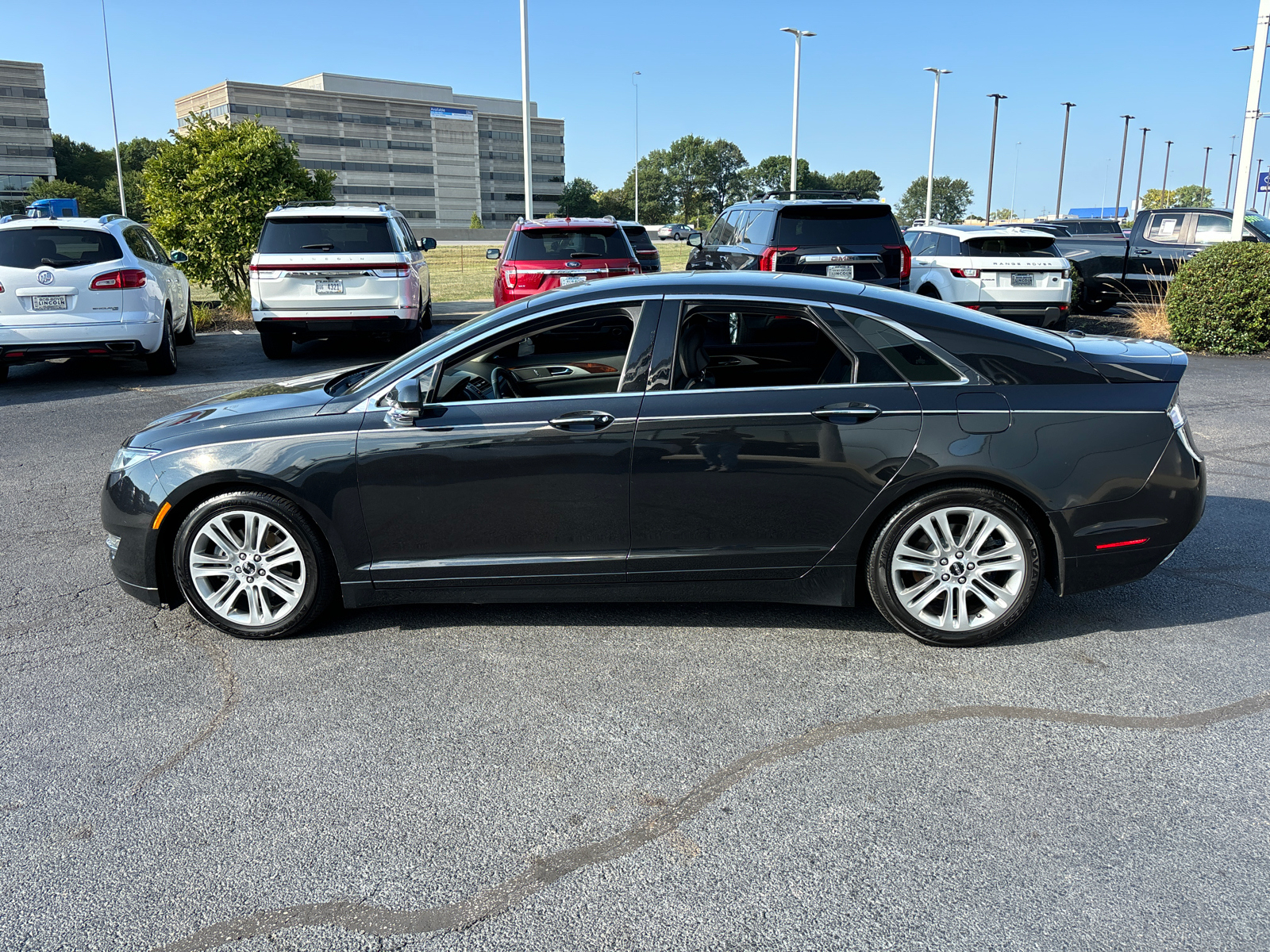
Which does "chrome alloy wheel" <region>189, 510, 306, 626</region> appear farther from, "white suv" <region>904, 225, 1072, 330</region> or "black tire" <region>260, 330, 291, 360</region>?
"white suv" <region>904, 225, 1072, 330</region>

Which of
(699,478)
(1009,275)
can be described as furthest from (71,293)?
(1009,275)

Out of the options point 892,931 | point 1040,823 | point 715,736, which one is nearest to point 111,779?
point 715,736

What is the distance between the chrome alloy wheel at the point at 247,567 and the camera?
4.39 metres

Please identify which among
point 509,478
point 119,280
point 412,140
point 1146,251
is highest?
point 412,140

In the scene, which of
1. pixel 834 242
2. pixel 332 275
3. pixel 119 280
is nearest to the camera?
pixel 119 280

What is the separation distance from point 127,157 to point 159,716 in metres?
144

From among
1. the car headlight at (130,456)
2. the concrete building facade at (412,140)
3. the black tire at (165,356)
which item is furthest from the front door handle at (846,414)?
the concrete building facade at (412,140)

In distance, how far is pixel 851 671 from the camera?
4094mm

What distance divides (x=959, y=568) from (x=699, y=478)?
3.87 ft

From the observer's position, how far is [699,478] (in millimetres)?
4199

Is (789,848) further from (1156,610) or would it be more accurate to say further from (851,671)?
(1156,610)

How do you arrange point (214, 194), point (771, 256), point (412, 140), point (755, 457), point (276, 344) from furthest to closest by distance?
point (412, 140), point (214, 194), point (276, 344), point (771, 256), point (755, 457)

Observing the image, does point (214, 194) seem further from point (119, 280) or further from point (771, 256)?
point (771, 256)

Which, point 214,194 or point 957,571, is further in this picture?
point 214,194
